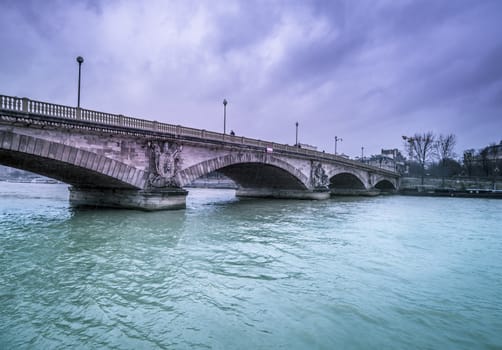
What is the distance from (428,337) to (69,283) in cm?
686

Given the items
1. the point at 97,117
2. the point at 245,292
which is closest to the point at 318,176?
the point at 97,117

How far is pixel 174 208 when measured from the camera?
2028 centimetres

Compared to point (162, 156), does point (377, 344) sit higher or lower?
lower

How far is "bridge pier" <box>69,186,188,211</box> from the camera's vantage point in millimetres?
18938

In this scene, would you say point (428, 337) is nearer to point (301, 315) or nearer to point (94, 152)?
point (301, 315)

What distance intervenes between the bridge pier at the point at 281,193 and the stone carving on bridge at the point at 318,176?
3.03 ft

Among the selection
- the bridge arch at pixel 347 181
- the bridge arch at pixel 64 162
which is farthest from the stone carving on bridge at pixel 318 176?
the bridge arch at pixel 64 162

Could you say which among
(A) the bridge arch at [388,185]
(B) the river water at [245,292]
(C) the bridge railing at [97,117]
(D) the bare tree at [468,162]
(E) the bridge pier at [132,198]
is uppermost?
(D) the bare tree at [468,162]

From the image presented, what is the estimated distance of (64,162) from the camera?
608 inches

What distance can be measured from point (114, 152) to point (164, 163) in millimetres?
3158

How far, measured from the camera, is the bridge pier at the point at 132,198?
18938mm

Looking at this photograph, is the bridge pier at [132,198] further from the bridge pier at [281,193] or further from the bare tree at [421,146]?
the bare tree at [421,146]

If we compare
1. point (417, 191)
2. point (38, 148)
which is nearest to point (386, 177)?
point (417, 191)

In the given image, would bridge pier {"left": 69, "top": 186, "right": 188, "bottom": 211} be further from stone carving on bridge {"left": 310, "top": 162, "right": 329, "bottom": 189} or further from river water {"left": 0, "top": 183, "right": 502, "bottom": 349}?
stone carving on bridge {"left": 310, "top": 162, "right": 329, "bottom": 189}
